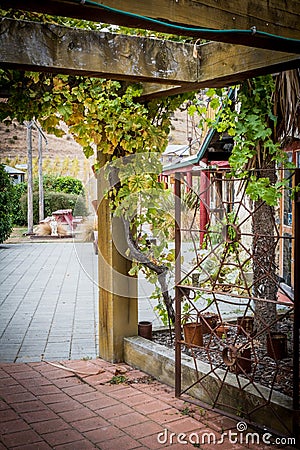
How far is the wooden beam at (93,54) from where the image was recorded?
9.93ft

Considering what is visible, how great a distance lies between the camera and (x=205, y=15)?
81.8 inches

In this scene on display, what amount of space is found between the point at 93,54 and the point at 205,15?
126cm

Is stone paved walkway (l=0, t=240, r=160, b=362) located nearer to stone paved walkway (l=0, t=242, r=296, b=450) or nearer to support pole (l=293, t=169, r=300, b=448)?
stone paved walkway (l=0, t=242, r=296, b=450)

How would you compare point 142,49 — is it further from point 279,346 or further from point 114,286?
point 279,346

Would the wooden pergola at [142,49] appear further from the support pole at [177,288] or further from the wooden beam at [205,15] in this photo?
the support pole at [177,288]

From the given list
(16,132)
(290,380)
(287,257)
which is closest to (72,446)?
(290,380)

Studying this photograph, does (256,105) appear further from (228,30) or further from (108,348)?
(108,348)

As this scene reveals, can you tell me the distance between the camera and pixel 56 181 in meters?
22.0

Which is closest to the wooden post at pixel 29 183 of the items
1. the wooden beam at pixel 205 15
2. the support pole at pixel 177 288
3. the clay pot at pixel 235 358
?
the support pole at pixel 177 288

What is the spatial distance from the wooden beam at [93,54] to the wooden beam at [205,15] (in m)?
1.03

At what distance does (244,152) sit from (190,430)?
5.63 ft

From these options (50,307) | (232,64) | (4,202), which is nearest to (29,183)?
(4,202)

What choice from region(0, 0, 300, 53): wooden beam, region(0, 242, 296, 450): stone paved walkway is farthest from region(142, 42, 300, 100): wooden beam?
region(0, 242, 296, 450): stone paved walkway

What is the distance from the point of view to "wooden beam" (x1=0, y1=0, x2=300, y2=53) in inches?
70.5
